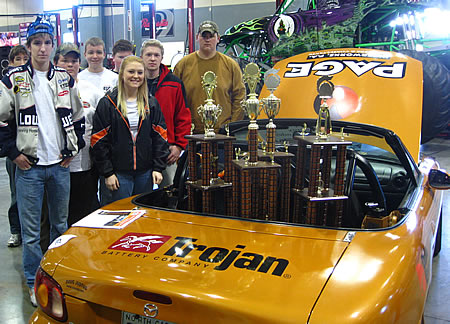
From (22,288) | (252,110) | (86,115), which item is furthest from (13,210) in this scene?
(252,110)

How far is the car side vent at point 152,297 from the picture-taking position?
1249 mm

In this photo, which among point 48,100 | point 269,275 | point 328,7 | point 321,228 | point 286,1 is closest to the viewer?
point 269,275

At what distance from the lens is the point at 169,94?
10.3ft

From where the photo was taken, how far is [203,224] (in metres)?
1.71

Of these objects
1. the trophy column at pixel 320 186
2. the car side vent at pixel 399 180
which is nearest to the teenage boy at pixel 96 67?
the trophy column at pixel 320 186

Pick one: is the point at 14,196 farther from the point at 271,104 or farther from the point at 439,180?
the point at 439,180

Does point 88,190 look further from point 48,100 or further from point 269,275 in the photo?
point 269,275

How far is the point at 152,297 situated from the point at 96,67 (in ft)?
8.50

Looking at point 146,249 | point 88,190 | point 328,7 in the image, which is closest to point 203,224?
point 146,249

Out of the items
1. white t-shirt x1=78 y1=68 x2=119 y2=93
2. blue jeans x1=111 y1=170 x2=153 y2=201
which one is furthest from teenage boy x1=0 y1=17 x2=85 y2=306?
white t-shirt x1=78 y1=68 x2=119 y2=93

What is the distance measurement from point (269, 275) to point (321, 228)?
0.42 metres

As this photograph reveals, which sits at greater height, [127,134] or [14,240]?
[127,134]

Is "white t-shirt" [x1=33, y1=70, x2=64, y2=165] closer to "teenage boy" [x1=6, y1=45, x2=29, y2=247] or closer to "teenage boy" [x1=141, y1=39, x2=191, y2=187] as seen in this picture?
"teenage boy" [x1=141, y1=39, x2=191, y2=187]

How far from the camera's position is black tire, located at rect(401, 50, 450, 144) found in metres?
4.35
